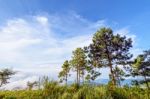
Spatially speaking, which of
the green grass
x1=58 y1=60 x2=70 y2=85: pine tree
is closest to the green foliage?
x1=58 y1=60 x2=70 y2=85: pine tree

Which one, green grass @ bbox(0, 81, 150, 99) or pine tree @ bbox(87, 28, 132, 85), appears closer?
green grass @ bbox(0, 81, 150, 99)

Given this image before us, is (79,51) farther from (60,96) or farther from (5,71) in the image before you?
(60,96)

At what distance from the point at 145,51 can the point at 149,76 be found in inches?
191

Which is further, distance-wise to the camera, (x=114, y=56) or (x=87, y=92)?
(x=114, y=56)

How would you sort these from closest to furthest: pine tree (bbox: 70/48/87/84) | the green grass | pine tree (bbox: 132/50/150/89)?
the green grass, pine tree (bbox: 132/50/150/89), pine tree (bbox: 70/48/87/84)

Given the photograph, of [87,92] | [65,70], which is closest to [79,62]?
[65,70]

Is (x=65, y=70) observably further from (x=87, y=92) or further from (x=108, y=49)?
(x=87, y=92)

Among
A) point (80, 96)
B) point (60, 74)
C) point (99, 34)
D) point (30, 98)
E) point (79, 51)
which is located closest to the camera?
point (80, 96)

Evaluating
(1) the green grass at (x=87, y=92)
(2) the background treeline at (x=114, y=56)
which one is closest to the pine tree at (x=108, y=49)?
(2) the background treeline at (x=114, y=56)

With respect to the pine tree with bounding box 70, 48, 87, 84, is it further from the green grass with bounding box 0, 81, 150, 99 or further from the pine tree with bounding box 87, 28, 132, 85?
the green grass with bounding box 0, 81, 150, 99

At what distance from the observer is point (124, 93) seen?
6.92 meters

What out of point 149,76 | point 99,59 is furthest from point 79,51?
point 149,76

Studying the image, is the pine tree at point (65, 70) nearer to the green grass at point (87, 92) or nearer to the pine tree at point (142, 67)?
the pine tree at point (142, 67)

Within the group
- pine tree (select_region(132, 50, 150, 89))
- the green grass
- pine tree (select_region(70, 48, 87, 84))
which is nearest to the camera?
the green grass
